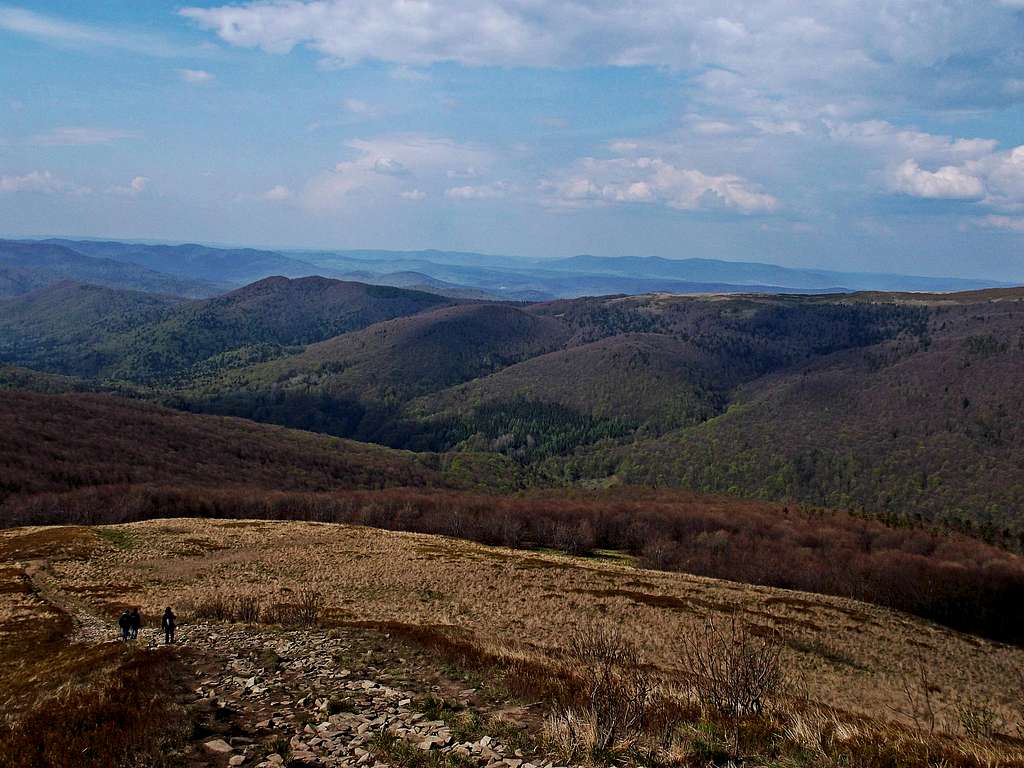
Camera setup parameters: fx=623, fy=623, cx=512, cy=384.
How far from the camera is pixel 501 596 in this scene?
4909 cm

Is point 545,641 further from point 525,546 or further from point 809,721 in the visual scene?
point 525,546

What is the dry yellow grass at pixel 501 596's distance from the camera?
3897cm

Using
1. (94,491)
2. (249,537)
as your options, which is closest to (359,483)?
(94,491)

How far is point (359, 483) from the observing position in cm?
19625

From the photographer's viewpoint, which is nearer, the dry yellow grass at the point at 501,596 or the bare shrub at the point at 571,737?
the bare shrub at the point at 571,737

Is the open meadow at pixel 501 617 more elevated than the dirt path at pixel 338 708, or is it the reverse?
the dirt path at pixel 338 708

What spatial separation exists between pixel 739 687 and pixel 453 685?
25.5 ft

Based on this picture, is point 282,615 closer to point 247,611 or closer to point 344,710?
point 247,611

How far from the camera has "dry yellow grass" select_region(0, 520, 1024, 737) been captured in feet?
128

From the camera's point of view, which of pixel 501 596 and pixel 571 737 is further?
pixel 501 596

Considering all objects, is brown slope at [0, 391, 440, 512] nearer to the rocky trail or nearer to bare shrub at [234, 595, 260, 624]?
bare shrub at [234, 595, 260, 624]

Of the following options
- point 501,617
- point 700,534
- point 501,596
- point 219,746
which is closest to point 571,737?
point 219,746

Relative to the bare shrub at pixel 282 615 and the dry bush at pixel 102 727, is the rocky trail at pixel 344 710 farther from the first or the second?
the bare shrub at pixel 282 615

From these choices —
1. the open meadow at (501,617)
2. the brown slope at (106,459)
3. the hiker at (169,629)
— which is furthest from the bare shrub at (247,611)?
the brown slope at (106,459)
